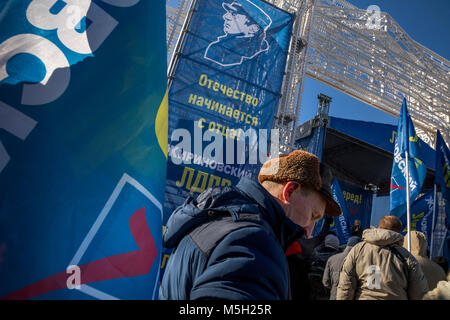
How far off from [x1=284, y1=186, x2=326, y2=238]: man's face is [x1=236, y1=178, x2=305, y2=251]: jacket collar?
11cm

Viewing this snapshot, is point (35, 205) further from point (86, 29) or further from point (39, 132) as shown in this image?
point (86, 29)

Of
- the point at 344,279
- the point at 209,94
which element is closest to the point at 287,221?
the point at 344,279

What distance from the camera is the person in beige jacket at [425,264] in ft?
9.75

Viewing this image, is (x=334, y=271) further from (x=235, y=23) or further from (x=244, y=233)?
(x=235, y=23)

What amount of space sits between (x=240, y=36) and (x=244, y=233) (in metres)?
6.09

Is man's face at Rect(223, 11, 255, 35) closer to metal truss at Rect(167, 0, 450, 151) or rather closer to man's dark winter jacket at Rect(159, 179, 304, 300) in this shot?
metal truss at Rect(167, 0, 450, 151)

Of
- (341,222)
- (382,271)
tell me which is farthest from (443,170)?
(382,271)

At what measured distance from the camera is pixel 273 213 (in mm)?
1131

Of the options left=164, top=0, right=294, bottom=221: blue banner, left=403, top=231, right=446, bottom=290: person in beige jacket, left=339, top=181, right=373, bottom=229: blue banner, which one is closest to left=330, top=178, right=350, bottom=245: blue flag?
left=164, top=0, right=294, bottom=221: blue banner

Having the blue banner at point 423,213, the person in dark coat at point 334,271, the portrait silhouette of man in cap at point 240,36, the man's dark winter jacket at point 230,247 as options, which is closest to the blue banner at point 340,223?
the blue banner at point 423,213

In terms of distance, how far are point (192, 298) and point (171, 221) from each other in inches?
16.2

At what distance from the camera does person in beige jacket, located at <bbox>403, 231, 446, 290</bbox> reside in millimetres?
2972

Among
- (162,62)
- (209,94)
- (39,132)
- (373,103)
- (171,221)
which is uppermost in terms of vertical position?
(373,103)
